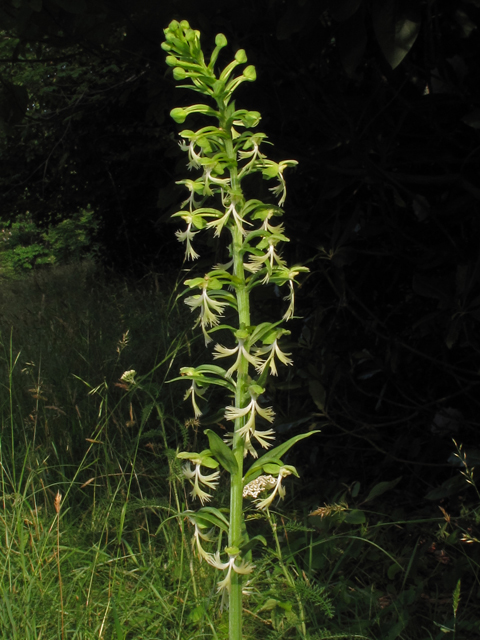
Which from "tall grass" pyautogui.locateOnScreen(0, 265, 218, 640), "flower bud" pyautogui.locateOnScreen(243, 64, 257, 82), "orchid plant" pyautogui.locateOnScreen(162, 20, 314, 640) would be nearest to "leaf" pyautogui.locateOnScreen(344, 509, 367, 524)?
"tall grass" pyautogui.locateOnScreen(0, 265, 218, 640)

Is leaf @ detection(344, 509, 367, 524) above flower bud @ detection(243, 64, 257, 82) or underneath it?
underneath

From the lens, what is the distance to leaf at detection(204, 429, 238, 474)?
1.39 metres

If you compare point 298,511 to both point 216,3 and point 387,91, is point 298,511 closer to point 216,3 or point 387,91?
point 387,91

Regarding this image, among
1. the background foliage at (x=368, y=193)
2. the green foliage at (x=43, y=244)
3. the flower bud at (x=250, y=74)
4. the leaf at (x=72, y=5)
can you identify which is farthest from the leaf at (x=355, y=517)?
the green foliage at (x=43, y=244)

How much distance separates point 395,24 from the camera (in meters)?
1.83

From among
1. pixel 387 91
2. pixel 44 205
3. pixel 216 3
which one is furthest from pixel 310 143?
pixel 44 205

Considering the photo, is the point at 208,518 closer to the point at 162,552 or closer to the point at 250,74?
the point at 162,552

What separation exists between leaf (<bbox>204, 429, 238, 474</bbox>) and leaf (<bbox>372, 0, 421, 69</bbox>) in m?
1.28

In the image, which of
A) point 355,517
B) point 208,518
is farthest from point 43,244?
point 208,518

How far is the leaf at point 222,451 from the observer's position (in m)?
1.39

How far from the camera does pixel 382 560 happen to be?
2.75 meters

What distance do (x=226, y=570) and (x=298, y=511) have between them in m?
1.68

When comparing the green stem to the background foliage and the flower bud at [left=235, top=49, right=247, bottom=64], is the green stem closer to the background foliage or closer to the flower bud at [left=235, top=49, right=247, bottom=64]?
the flower bud at [left=235, top=49, right=247, bottom=64]

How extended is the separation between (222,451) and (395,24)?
1414 millimetres
